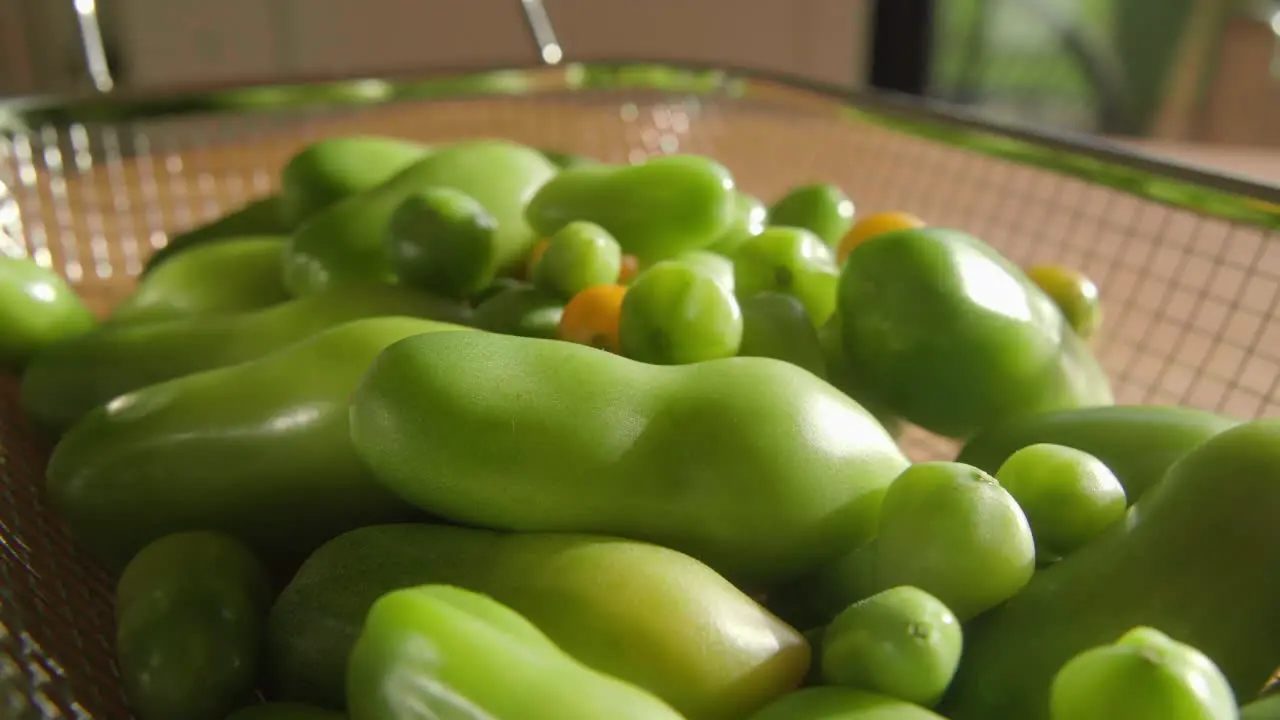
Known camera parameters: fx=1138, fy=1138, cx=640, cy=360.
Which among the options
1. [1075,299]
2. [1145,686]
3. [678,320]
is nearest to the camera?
[1145,686]

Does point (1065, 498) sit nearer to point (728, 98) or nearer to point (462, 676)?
point (462, 676)

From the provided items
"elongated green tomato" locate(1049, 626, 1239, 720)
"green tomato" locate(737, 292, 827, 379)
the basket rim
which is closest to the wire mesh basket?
the basket rim

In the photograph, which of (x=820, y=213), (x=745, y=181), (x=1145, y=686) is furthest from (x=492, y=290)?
→ (x=745, y=181)

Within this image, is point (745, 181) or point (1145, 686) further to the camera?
point (745, 181)

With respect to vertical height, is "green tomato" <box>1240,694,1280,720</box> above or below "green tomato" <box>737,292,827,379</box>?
below

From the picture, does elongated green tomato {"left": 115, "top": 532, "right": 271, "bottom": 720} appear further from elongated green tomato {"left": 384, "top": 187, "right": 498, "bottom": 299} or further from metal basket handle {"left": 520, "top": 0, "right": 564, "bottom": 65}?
metal basket handle {"left": 520, "top": 0, "right": 564, "bottom": 65}

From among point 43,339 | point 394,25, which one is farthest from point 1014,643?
point 394,25
